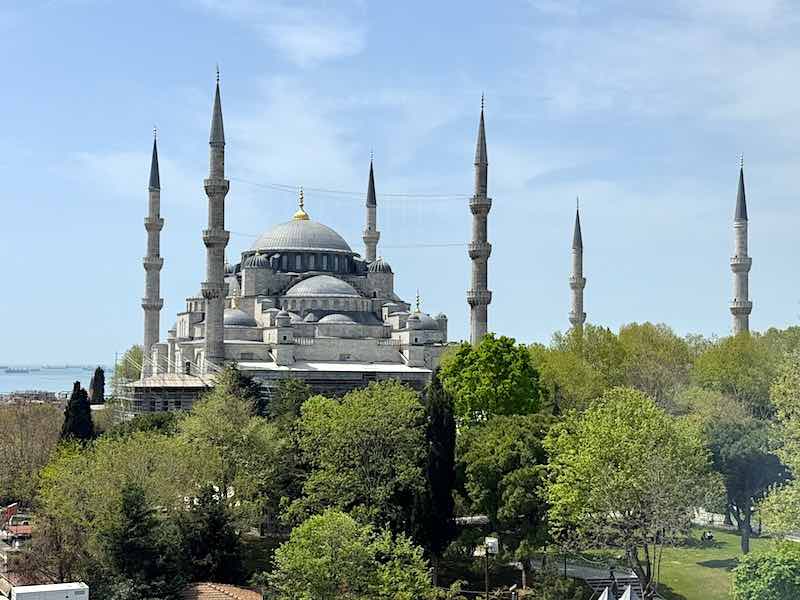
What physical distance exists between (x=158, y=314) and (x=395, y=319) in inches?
532

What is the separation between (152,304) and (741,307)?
104ft

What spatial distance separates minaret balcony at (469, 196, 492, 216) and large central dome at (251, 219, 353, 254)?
13.0 m

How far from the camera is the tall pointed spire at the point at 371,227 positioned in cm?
6781

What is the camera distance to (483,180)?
53.2 metres

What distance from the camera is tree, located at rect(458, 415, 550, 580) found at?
27375 millimetres

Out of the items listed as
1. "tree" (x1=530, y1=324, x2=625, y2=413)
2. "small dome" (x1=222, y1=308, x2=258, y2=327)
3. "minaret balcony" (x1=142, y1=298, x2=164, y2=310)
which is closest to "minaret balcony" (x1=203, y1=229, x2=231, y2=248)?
"small dome" (x1=222, y1=308, x2=258, y2=327)

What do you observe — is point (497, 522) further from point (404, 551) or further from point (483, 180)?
point (483, 180)

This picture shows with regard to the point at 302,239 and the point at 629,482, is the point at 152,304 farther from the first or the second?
the point at 629,482

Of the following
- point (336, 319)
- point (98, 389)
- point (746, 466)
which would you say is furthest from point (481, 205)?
point (98, 389)

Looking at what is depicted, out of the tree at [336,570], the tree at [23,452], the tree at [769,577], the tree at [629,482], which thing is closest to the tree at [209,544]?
the tree at [336,570]

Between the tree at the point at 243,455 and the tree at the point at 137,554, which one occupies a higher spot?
the tree at the point at 243,455

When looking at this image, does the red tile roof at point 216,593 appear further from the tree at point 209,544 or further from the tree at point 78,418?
the tree at point 78,418

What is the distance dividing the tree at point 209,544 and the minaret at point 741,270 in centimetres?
3507

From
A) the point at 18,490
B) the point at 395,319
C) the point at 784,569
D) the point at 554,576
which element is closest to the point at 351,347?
the point at 395,319
